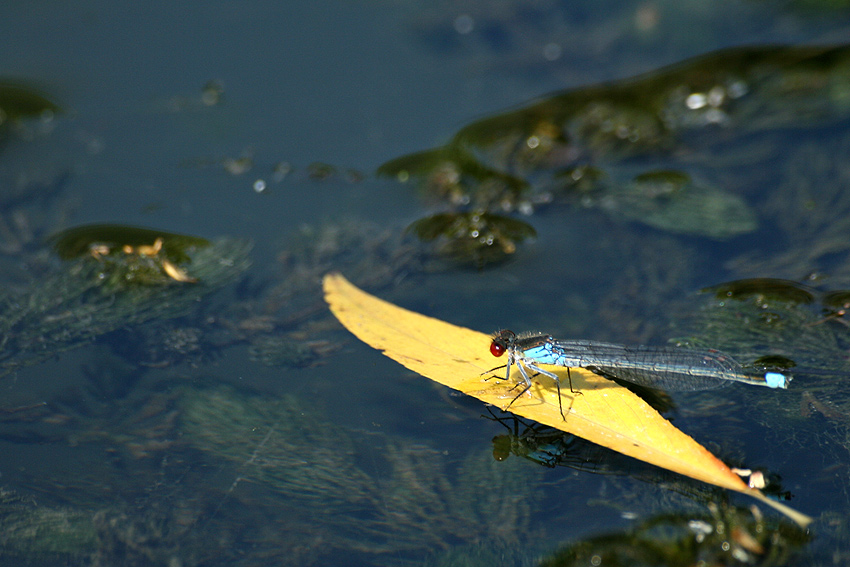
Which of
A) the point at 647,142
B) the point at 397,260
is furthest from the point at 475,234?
the point at 647,142

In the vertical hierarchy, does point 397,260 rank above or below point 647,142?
below

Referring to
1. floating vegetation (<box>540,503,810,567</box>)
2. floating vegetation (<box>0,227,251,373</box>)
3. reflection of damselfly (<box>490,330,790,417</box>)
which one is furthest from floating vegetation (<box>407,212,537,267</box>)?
floating vegetation (<box>540,503,810,567</box>)

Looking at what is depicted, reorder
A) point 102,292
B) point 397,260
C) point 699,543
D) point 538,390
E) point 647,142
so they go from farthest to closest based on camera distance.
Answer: point 647,142, point 397,260, point 102,292, point 538,390, point 699,543

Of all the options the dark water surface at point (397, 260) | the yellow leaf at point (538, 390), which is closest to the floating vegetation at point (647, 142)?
the dark water surface at point (397, 260)

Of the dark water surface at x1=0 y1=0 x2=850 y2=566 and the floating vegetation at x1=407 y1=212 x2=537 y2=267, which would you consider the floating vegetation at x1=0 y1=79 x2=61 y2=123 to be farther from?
the floating vegetation at x1=407 y1=212 x2=537 y2=267

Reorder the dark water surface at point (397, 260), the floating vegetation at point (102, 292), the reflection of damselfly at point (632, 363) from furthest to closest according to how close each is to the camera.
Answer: the floating vegetation at point (102, 292) → the reflection of damselfly at point (632, 363) → the dark water surface at point (397, 260)

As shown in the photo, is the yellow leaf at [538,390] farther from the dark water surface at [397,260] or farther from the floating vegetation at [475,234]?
the floating vegetation at [475,234]

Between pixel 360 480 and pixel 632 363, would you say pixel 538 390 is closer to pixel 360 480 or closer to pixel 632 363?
pixel 632 363
